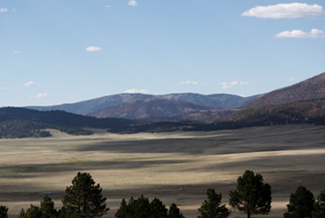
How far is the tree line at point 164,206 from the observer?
49062 millimetres

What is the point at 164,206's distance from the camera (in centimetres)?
4922

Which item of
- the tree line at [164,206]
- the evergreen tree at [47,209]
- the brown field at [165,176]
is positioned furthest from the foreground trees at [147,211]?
the brown field at [165,176]

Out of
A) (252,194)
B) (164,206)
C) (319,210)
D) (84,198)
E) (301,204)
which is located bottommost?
(319,210)

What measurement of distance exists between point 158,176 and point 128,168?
18329 mm

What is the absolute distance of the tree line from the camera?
4906 cm

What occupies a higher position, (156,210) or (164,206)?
(164,206)

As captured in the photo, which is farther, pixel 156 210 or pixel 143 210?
pixel 143 210

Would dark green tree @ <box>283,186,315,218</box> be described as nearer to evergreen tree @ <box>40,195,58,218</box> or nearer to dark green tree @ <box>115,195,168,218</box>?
dark green tree @ <box>115,195,168,218</box>

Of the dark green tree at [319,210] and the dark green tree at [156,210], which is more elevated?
the dark green tree at [156,210]

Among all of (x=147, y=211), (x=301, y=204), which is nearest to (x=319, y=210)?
(x=301, y=204)

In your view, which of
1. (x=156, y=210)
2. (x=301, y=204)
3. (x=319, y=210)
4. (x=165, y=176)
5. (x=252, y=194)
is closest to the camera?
(x=156, y=210)

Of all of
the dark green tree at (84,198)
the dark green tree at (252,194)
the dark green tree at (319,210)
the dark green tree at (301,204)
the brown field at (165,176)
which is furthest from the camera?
the brown field at (165,176)

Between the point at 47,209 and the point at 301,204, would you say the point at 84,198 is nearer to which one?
the point at 47,209

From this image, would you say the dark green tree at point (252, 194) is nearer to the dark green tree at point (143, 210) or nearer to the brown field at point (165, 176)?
the brown field at point (165, 176)
